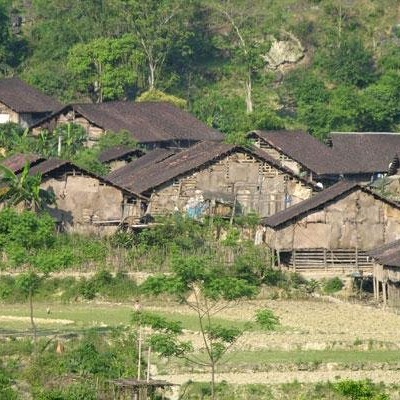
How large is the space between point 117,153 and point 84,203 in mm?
9020

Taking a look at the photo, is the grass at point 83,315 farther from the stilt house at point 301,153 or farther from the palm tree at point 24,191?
the stilt house at point 301,153

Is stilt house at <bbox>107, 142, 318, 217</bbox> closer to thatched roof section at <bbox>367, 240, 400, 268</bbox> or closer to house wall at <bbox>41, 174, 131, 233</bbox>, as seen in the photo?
house wall at <bbox>41, 174, 131, 233</bbox>

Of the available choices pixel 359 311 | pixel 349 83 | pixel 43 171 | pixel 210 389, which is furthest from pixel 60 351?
pixel 349 83

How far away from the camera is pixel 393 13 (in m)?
81.3

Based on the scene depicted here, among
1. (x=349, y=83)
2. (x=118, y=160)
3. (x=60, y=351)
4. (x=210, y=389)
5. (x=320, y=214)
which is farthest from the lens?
(x=349, y=83)

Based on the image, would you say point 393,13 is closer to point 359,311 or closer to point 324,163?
point 324,163

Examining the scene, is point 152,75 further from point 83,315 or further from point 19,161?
point 83,315

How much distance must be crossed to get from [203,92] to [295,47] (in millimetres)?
4638

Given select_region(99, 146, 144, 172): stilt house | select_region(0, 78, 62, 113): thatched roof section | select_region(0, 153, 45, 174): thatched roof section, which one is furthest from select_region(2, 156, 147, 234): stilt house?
select_region(0, 78, 62, 113): thatched roof section

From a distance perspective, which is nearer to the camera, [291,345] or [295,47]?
[291,345]

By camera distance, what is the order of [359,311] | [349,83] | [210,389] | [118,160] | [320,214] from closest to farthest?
[210,389] → [359,311] → [320,214] → [118,160] → [349,83]

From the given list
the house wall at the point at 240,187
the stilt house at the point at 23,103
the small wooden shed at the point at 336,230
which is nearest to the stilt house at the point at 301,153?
the house wall at the point at 240,187

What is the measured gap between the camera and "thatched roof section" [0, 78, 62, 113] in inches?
2702

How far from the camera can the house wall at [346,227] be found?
52844mm
